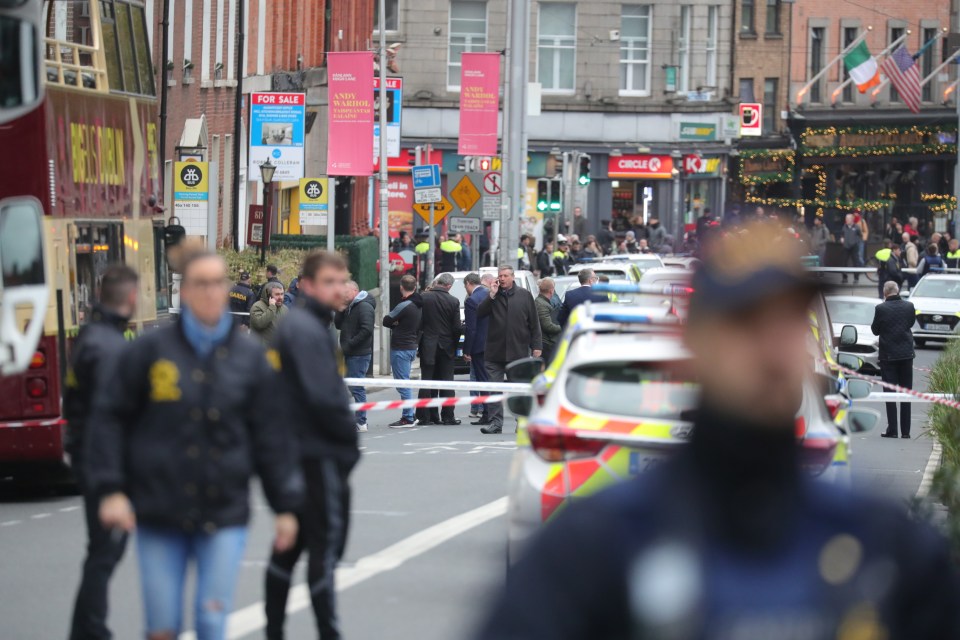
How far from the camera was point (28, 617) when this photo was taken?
9281mm

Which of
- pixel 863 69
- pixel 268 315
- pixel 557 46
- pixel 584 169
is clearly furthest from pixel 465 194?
Result: pixel 557 46

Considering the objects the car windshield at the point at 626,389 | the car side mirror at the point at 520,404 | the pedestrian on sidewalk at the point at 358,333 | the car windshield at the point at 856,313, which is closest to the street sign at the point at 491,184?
the car windshield at the point at 856,313

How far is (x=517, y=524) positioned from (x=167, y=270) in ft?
30.7

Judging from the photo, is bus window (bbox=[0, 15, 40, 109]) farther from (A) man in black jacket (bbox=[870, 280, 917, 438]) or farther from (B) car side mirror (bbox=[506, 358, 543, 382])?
(A) man in black jacket (bbox=[870, 280, 917, 438])

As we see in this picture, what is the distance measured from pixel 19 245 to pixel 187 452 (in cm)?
708

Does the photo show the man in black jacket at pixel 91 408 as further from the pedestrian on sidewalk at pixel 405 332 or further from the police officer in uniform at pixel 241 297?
the police officer in uniform at pixel 241 297

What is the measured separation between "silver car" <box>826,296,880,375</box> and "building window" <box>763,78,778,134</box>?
131 feet

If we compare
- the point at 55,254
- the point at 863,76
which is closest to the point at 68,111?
the point at 55,254

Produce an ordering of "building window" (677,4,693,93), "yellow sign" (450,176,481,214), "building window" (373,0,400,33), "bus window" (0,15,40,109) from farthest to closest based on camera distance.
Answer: "building window" (677,4,693,93)
"building window" (373,0,400,33)
"yellow sign" (450,176,481,214)
"bus window" (0,15,40,109)

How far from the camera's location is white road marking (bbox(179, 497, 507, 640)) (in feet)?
29.3

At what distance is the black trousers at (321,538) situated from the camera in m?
7.34

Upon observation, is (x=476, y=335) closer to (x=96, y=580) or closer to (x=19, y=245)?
(x=19, y=245)

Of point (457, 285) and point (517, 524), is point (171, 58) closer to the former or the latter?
point (457, 285)

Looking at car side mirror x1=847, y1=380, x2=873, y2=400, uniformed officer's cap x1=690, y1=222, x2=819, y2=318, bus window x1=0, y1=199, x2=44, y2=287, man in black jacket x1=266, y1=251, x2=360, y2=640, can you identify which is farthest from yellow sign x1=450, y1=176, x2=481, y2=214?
uniformed officer's cap x1=690, y1=222, x2=819, y2=318
